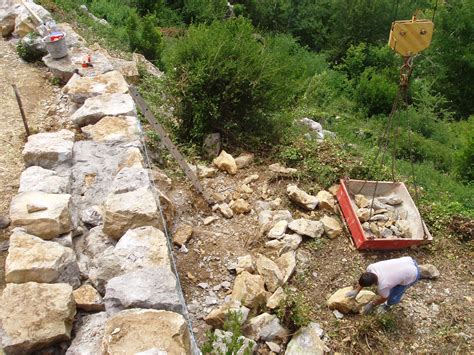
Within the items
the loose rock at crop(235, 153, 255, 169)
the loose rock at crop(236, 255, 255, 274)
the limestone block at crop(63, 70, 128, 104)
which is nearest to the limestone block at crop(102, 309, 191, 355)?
the loose rock at crop(236, 255, 255, 274)

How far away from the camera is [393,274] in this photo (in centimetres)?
386

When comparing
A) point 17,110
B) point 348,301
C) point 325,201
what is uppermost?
point 17,110

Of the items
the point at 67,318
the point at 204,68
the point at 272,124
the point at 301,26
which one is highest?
the point at 204,68

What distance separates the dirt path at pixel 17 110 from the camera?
165 inches

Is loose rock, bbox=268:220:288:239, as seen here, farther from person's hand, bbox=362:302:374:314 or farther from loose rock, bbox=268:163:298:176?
person's hand, bbox=362:302:374:314

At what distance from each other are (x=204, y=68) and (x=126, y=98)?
102 cm

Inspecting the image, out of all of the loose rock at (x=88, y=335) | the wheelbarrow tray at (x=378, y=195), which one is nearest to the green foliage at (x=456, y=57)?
the wheelbarrow tray at (x=378, y=195)

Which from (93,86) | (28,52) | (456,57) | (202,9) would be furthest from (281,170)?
(456,57)

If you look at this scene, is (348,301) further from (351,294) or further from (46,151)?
(46,151)

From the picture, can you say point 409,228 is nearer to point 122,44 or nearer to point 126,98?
point 126,98

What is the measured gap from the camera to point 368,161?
5641mm

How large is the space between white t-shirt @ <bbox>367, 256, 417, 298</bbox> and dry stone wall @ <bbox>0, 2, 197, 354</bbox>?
177 cm

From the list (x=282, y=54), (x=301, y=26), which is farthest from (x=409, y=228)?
(x=301, y=26)

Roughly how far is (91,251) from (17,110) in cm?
259
